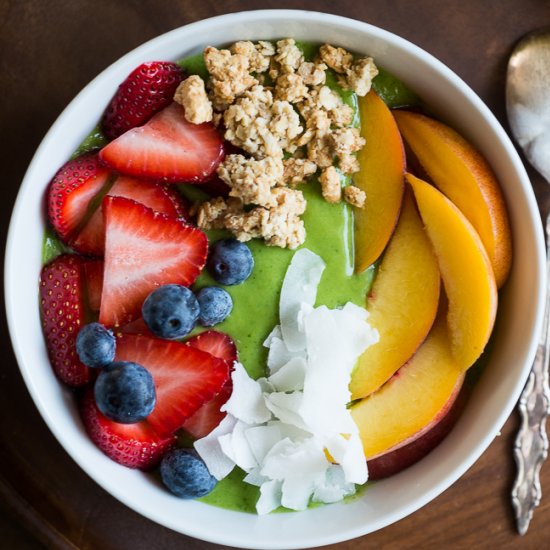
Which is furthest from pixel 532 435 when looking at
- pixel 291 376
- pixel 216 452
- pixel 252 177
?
pixel 252 177

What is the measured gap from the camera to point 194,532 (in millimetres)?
1421

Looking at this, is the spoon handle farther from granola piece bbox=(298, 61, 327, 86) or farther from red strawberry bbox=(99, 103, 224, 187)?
red strawberry bbox=(99, 103, 224, 187)

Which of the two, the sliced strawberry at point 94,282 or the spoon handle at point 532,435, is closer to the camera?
the sliced strawberry at point 94,282

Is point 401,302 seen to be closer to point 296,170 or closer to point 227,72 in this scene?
point 296,170

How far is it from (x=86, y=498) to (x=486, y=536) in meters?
0.80

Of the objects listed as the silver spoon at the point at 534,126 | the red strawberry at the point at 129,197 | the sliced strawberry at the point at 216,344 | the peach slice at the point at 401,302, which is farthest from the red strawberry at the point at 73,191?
the silver spoon at the point at 534,126

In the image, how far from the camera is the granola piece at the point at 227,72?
1.39m

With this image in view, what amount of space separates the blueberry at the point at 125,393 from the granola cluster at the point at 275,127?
30 centimetres

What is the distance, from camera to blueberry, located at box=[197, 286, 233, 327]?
1415mm

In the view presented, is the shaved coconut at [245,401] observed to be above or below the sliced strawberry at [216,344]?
below

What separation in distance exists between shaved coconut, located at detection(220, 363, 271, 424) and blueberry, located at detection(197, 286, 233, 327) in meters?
0.09

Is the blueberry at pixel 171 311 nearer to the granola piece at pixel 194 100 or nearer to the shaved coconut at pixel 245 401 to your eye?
the shaved coconut at pixel 245 401

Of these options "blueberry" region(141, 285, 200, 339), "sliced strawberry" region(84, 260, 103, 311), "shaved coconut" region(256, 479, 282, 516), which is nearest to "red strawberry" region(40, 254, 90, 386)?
"sliced strawberry" region(84, 260, 103, 311)

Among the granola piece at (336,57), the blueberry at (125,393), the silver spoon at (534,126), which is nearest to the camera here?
the blueberry at (125,393)
